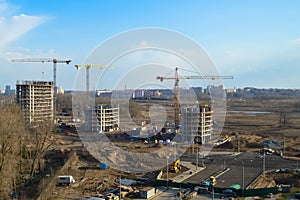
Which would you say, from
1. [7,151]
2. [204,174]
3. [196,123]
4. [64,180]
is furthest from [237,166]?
[7,151]

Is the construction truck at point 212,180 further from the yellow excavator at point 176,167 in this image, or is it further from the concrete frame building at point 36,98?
the concrete frame building at point 36,98

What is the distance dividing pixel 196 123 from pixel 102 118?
20.7 feet

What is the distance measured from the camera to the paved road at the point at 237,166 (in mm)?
9156

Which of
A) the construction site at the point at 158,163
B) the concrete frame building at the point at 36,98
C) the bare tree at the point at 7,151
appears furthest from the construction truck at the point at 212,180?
the concrete frame building at the point at 36,98

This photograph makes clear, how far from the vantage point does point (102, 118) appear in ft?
63.0

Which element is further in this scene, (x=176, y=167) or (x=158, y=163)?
(x=158, y=163)

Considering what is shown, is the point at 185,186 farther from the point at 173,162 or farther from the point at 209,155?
the point at 209,155

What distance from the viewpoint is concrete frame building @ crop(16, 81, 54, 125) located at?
20.7 meters

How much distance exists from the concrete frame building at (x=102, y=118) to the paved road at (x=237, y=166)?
7.80m

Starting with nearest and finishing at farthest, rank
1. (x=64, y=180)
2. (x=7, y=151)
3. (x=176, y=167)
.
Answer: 1. (x=7, y=151)
2. (x=64, y=180)
3. (x=176, y=167)

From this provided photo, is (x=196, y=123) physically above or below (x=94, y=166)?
above

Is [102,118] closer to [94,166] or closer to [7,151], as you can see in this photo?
[94,166]

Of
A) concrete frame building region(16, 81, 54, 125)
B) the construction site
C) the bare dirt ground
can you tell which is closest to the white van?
the construction site

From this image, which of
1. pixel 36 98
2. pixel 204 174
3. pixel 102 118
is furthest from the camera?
pixel 36 98
